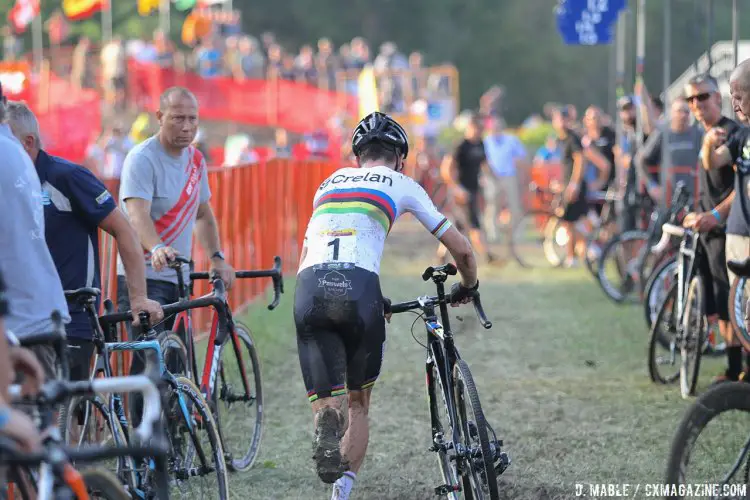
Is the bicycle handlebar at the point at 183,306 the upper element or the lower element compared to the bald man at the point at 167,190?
lower

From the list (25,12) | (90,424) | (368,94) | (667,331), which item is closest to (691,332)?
(667,331)

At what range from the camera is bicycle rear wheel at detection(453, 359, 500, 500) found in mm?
5766

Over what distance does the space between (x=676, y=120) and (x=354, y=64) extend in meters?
23.7

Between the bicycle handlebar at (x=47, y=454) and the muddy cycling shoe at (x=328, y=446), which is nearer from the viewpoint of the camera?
the bicycle handlebar at (x=47, y=454)

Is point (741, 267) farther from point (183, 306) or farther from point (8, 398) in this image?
point (8, 398)

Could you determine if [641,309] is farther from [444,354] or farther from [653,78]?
[653,78]

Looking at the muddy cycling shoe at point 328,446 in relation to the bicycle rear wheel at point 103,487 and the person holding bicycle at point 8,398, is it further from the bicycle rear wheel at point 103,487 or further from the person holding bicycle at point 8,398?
the person holding bicycle at point 8,398

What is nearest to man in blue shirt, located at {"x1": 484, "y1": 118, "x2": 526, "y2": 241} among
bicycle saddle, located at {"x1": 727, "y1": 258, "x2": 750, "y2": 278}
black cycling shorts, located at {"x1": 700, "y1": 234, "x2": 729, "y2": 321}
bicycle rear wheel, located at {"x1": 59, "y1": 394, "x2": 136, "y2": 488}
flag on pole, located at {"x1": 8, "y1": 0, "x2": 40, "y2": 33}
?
black cycling shorts, located at {"x1": 700, "y1": 234, "x2": 729, "y2": 321}

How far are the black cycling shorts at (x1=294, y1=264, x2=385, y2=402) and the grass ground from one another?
1.36 m

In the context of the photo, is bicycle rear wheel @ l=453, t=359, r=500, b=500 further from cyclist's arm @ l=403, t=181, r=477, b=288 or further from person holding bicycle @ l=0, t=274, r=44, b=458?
person holding bicycle @ l=0, t=274, r=44, b=458

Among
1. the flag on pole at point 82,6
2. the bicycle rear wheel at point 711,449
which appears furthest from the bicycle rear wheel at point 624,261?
the flag on pole at point 82,6

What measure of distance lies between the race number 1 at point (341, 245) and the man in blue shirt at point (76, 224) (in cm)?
76

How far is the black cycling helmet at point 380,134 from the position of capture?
6.20 m

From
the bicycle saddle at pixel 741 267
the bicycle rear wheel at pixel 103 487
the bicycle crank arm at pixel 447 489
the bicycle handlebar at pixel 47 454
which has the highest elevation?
the bicycle saddle at pixel 741 267
